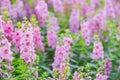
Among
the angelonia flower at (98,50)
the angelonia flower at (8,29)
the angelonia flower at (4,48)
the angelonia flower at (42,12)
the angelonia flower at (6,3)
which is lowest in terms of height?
the angelonia flower at (98,50)

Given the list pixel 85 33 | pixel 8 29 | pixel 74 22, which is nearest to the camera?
pixel 8 29

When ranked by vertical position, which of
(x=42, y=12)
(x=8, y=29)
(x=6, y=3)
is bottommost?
(x=8, y=29)

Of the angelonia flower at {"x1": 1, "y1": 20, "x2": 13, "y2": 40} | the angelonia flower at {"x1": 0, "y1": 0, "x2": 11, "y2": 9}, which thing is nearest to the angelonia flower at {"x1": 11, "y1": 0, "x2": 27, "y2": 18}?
the angelonia flower at {"x1": 0, "y1": 0, "x2": 11, "y2": 9}

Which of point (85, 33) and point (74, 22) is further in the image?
point (74, 22)

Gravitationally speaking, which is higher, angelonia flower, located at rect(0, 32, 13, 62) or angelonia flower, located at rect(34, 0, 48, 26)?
angelonia flower, located at rect(34, 0, 48, 26)

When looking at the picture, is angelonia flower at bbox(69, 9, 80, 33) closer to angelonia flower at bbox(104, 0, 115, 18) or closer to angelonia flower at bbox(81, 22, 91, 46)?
angelonia flower at bbox(81, 22, 91, 46)

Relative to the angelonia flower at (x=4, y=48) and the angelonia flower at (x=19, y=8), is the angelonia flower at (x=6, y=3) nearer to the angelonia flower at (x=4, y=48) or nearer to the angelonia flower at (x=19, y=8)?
the angelonia flower at (x=19, y=8)

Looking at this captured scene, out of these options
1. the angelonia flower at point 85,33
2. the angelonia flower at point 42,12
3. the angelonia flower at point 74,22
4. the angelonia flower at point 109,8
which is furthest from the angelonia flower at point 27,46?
the angelonia flower at point 109,8

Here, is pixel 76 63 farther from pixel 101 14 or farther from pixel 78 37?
pixel 101 14

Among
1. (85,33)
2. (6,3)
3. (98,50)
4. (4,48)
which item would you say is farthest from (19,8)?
(4,48)

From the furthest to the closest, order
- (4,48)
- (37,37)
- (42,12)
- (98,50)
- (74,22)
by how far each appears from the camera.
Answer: (74,22), (42,12), (37,37), (98,50), (4,48)

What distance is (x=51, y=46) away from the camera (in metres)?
5.75

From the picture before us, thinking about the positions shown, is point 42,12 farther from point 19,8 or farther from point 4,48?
point 4,48

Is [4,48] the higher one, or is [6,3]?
[6,3]
